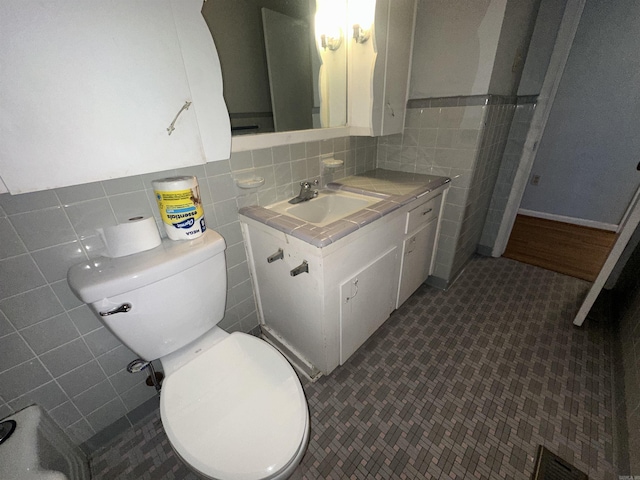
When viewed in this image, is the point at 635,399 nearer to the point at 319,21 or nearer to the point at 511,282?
the point at 511,282

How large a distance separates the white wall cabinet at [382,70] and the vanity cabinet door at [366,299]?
0.73 metres

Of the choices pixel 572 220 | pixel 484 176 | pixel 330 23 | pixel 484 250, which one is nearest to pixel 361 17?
pixel 330 23

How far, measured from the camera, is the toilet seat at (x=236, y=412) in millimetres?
624

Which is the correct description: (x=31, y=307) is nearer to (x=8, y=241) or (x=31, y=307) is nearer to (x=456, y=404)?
(x=8, y=241)

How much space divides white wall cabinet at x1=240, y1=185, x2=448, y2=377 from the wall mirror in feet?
2.23

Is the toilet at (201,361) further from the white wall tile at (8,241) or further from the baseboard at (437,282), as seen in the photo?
the baseboard at (437,282)

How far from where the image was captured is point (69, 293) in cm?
79

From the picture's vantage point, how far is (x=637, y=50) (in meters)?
1.98

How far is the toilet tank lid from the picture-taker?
2.21 feet

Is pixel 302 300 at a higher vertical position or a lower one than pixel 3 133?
lower

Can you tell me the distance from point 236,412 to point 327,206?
3.26ft

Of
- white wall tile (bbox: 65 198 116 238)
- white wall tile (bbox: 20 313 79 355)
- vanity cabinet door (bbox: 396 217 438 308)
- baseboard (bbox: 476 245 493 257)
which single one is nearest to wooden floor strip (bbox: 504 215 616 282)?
baseboard (bbox: 476 245 493 257)

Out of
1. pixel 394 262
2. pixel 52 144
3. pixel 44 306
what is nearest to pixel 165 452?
pixel 44 306

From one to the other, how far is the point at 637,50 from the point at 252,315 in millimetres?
3545
